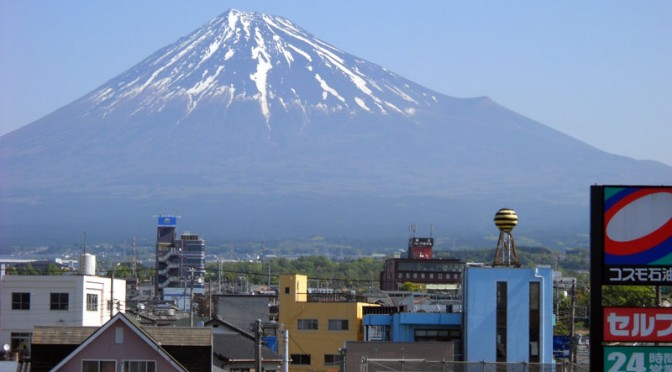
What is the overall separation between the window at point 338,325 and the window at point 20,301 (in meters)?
12.4

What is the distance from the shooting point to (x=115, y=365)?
34.3 metres

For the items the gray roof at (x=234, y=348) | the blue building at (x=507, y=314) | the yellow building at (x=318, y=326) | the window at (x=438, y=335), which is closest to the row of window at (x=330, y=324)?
the yellow building at (x=318, y=326)

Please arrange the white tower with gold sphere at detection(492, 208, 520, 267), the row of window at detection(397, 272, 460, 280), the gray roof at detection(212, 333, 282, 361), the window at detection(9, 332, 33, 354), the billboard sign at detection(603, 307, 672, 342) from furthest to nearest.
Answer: the row of window at detection(397, 272, 460, 280)
the white tower with gold sphere at detection(492, 208, 520, 267)
the window at detection(9, 332, 33, 354)
the gray roof at detection(212, 333, 282, 361)
the billboard sign at detection(603, 307, 672, 342)

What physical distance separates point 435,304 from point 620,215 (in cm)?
3841

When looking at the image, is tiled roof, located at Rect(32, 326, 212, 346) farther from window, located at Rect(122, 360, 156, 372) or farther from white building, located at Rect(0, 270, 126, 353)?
white building, located at Rect(0, 270, 126, 353)

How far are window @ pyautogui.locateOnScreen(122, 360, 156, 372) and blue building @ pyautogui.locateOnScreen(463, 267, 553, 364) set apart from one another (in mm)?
17579

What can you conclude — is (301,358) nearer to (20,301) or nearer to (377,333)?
(377,333)

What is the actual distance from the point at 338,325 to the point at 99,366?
81.1 ft

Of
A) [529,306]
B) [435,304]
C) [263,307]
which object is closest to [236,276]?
[263,307]

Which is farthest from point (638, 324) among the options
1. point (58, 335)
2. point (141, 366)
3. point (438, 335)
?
point (438, 335)

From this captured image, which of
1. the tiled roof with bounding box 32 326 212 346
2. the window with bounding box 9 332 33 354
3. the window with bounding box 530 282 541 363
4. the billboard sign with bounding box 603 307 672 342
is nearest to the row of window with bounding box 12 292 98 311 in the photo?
the window with bounding box 9 332 33 354

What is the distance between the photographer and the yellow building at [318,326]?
57.7m

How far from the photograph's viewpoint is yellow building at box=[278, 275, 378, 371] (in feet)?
189

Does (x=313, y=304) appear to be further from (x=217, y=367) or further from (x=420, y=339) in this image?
(x=217, y=367)
